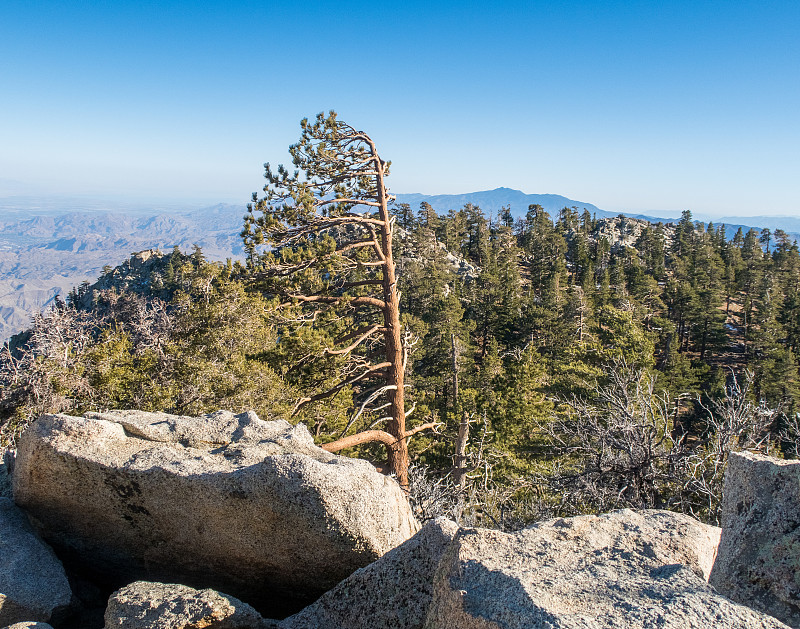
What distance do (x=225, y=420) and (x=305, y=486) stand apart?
2.26 m

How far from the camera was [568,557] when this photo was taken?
3.69 m

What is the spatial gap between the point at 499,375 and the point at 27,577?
24400 millimetres

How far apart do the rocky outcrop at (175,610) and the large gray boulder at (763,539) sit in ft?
12.5

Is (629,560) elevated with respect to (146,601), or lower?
elevated

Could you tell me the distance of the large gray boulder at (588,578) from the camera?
2.67 metres

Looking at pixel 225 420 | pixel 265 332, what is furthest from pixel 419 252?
pixel 225 420

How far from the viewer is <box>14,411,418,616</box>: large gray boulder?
14.8 feet

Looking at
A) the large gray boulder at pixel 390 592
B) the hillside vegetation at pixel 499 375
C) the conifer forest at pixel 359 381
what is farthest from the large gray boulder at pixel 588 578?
the conifer forest at pixel 359 381

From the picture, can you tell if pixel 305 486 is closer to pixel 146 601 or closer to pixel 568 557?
pixel 146 601

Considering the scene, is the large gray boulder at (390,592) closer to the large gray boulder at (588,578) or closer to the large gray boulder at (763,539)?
the large gray boulder at (588,578)

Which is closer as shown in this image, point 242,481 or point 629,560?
point 629,560

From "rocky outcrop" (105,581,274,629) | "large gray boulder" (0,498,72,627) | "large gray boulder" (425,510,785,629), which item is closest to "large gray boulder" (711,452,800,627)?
"large gray boulder" (425,510,785,629)

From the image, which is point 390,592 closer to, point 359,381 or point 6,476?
point 6,476

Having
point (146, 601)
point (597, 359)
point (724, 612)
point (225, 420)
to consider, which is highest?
point (724, 612)
